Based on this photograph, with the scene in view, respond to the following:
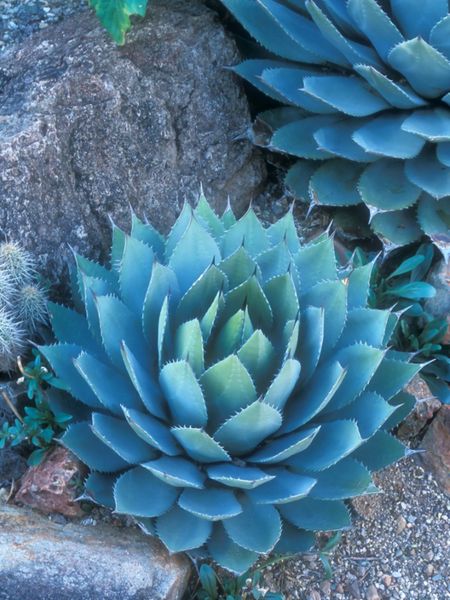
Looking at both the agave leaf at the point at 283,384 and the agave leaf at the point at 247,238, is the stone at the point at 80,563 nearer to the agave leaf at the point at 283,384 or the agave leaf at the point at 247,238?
the agave leaf at the point at 283,384

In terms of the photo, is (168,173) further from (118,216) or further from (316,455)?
(316,455)

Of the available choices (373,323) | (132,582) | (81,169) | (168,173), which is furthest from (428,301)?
(132,582)

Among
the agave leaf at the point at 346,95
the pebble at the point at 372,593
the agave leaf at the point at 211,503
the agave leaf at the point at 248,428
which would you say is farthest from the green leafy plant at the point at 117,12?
the pebble at the point at 372,593

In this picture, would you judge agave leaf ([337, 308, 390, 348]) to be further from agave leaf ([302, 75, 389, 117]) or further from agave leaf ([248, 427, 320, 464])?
agave leaf ([302, 75, 389, 117])

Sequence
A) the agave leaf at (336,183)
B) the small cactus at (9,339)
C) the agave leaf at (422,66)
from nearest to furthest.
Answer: the small cactus at (9,339) → the agave leaf at (422,66) → the agave leaf at (336,183)

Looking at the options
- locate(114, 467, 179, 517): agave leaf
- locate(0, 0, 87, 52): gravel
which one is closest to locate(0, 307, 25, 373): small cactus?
locate(114, 467, 179, 517): agave leaf

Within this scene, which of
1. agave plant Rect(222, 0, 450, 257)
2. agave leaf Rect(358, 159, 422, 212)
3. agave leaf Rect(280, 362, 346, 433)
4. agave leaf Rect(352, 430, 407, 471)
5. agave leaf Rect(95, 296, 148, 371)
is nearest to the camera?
agave leaf Rect(280, 362, 346, 433)

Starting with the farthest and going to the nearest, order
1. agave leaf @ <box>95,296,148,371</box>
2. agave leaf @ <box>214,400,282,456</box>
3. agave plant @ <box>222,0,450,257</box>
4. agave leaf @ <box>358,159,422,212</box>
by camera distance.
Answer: agave leaf @ <box>358,159,422,212</box>, agave plant @ <box>222,0,450,257</box>, agave leaf @ <box>95,296,148,371</box>, agave leaf @ <box>214,400,282,456</box>
